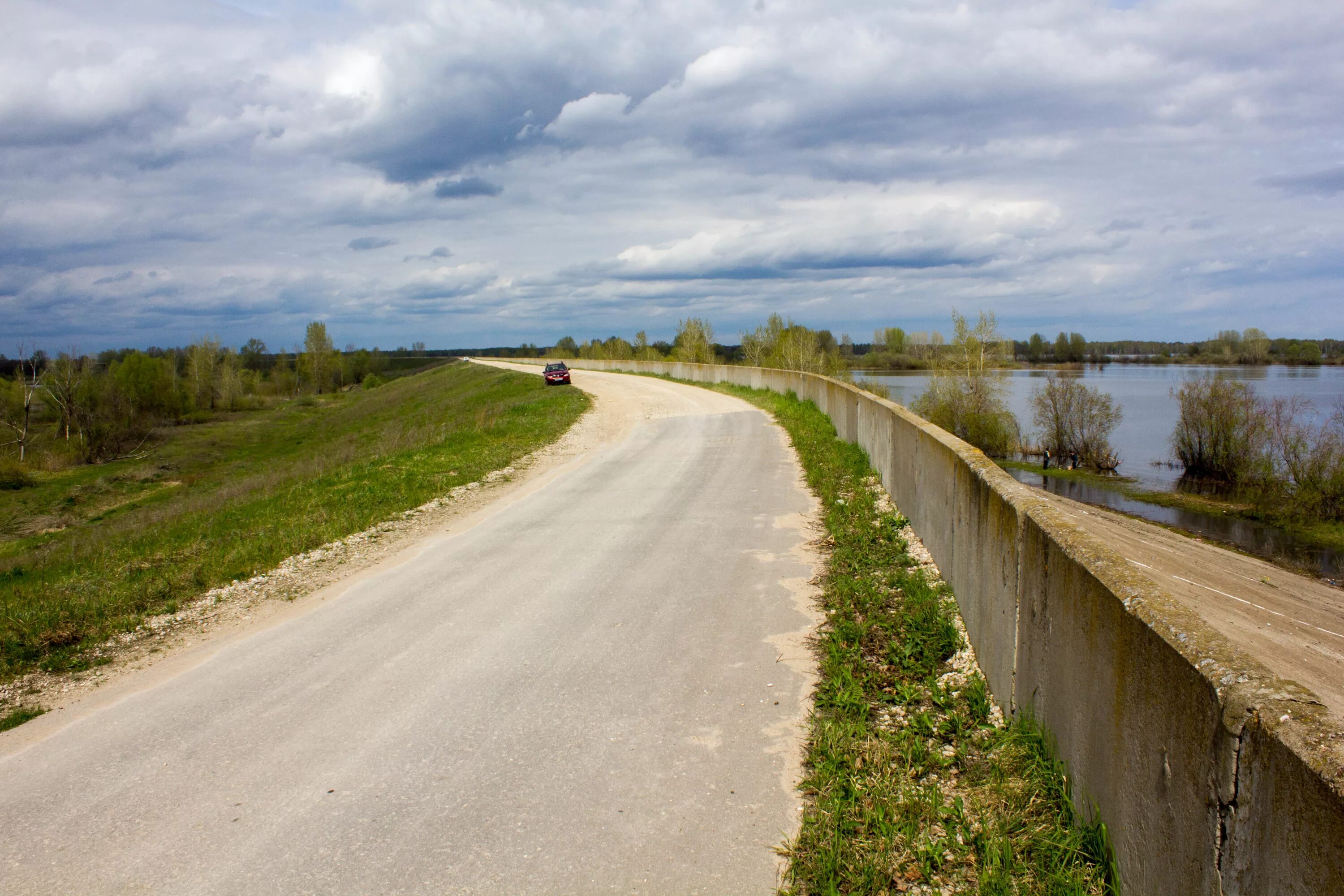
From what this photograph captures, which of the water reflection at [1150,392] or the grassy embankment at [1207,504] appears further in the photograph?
the water reflection at [1150,392]

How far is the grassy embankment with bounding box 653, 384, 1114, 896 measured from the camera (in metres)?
3.52

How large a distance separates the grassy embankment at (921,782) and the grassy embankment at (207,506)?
626 centimetres

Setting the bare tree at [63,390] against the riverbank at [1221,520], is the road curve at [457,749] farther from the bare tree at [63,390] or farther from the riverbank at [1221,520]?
the bare tree at [63,390]

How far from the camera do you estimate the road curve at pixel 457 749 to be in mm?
3818

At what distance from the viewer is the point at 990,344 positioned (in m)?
54.1

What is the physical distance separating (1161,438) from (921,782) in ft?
191

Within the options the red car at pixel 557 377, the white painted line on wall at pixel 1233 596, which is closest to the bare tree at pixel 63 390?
the red car at pixel 557 377

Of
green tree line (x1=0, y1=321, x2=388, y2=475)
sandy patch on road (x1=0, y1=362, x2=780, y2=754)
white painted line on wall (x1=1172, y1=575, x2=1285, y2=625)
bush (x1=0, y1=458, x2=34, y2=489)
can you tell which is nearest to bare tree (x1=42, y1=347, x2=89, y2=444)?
green tree line (x1=0, y1=321, x2=388, y2=475)

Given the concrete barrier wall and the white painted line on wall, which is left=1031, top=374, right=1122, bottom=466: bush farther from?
the concrete barrier wall

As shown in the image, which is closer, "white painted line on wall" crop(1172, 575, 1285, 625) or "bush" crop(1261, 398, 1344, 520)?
"white painted line on wall" crop(1172, 575, 1285, 625)

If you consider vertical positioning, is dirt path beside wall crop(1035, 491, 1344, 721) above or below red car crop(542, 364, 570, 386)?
below

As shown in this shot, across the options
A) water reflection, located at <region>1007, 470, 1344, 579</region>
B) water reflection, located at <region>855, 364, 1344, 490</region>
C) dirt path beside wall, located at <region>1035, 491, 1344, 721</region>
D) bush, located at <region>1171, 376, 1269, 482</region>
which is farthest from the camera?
water reflection, located at <region>855, 364, 1344, 490</region>

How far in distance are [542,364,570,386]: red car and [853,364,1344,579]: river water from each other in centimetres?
2001

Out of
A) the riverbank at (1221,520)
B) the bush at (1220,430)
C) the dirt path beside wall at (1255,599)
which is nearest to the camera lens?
the dirt path beside wall at (1255,599)
